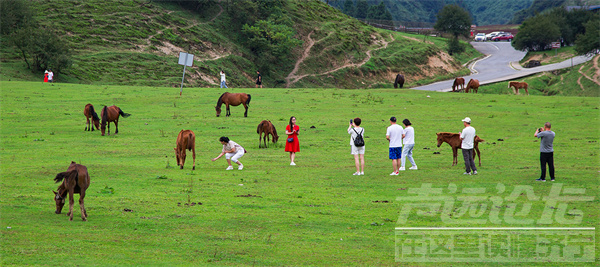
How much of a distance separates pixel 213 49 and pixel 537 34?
63.6 metres

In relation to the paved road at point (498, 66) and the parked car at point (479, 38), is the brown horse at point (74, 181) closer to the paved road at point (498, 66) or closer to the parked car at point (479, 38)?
the paved road at point (498, 66)

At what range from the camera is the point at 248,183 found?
1744cm

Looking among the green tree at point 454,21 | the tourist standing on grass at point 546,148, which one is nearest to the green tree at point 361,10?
the green tree at point 454,21

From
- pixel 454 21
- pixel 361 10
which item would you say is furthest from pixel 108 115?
pixel 361 10

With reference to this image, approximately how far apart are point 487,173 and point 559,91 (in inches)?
2057

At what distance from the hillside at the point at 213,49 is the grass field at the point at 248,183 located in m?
28.0

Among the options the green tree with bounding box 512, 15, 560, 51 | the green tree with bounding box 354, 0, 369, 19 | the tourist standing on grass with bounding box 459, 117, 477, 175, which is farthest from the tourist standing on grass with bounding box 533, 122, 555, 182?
the green tree with bounding box 354, 0, 369, 19

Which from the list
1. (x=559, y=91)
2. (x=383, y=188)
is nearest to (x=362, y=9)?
(x=559, y=91)

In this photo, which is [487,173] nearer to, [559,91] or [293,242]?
[293,242]

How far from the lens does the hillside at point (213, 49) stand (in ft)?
217

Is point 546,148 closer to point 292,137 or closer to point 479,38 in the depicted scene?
point 292,137

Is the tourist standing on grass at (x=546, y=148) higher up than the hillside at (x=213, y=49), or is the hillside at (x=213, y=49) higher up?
the hillside at (x=213, y=49)

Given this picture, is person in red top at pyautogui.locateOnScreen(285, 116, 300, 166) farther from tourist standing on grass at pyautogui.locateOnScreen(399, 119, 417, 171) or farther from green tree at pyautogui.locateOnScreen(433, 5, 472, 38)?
green tree at pyautogui.locateOnScreen(433, 5, 472, 38)

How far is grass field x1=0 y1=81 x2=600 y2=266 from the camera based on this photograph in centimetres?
1103
